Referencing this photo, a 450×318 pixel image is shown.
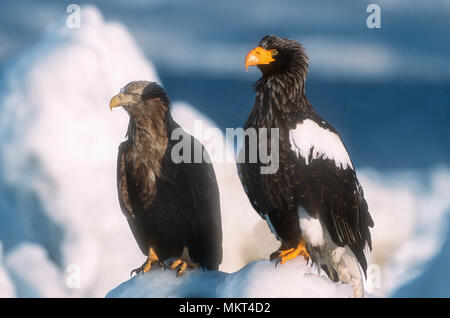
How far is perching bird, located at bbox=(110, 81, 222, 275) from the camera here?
140 inches

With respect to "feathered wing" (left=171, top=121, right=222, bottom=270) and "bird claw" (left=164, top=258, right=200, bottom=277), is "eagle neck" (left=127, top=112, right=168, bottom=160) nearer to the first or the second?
"feathered wing" (left=171, top=121, right=222, bottom=270)

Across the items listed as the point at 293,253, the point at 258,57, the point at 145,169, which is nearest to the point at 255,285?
the point at 293,253

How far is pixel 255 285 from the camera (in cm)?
336

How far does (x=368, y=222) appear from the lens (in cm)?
351

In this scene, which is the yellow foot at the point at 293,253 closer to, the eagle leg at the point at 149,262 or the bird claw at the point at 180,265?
the bird claw at the point at 180,265

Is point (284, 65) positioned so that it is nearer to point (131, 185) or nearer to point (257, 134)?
point (257, 134)

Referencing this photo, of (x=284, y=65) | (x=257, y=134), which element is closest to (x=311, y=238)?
(x=257, y=134)

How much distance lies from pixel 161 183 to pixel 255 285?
784 mm

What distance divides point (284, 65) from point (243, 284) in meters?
1.22

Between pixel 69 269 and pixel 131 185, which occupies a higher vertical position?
pixel 131 185

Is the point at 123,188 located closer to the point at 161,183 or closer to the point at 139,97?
the point at 161,183

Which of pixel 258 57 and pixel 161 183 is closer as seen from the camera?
pixel 258 57

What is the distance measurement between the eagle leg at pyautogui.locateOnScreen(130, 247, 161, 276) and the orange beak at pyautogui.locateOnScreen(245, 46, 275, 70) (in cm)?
125
